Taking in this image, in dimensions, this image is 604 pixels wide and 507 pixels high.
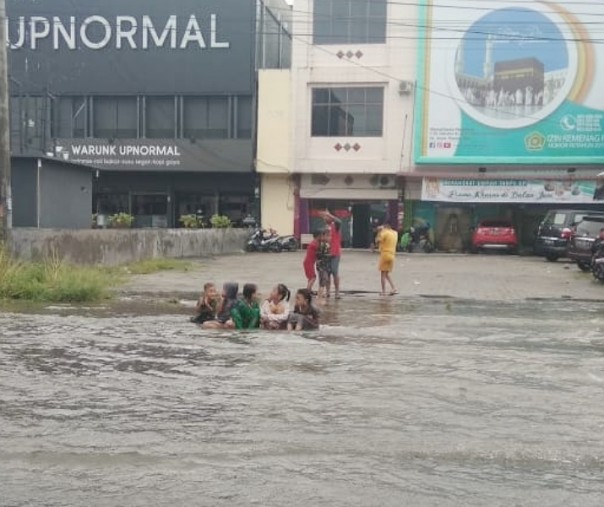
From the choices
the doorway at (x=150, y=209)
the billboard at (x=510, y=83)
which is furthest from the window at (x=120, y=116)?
the billboard at (x=510, y=83)

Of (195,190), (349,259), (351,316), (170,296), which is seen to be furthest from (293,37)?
(351,316)

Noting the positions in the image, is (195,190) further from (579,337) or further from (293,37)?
(579,337)

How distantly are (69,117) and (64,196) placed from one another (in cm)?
1717

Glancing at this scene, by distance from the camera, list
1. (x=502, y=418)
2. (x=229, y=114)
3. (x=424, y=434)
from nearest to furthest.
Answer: (x=424, y=434), (x=502, y=418), (x=229, y=114)

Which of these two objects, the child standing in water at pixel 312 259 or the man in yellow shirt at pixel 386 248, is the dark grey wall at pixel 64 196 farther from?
the man in yellow shirt at pixel 386 248

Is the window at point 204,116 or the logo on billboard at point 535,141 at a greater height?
the window at point 204,116

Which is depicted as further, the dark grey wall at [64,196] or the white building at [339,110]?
the white building at [339,110]

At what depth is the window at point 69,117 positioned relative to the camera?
127 ft

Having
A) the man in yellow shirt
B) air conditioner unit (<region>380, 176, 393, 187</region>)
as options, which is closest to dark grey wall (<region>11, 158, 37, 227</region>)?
the man in yellow shirt

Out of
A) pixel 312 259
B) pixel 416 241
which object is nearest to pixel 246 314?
pixel 312 259

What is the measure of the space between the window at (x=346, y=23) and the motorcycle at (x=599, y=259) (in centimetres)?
2128

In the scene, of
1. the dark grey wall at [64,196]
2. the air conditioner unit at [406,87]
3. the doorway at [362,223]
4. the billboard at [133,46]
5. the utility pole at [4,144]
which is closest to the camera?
the utility pole at [4,144]

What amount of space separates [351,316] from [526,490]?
8413mm

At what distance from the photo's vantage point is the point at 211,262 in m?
26.0
